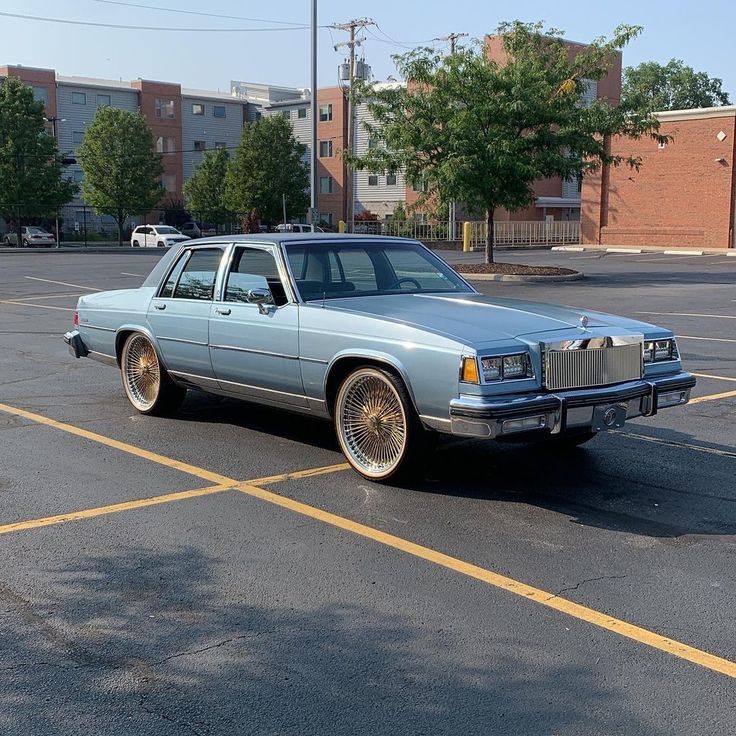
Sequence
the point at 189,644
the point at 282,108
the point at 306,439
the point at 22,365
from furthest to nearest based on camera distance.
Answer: the point at 282,108
the point at 22,365
the point at 306,439
the point at 189,644

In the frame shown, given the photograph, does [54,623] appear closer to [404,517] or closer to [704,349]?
[404,517]

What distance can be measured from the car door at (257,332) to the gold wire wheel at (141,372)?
1108 mm

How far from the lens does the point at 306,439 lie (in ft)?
25.9

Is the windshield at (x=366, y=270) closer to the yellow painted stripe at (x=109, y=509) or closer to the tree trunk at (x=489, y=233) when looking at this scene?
the yellow painted stripe at (x=109, y=509)

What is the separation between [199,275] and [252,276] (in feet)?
2.53

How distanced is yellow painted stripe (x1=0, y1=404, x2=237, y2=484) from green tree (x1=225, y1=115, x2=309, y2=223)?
5433 centimetres

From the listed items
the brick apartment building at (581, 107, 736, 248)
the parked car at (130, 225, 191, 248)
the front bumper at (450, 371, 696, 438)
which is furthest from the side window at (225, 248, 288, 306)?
the parked car at (130, 225, 191, 248)

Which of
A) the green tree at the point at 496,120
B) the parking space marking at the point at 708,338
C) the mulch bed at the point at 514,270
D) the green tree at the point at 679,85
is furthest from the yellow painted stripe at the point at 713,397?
the green tree at the point at 679,85

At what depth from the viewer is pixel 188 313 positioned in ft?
26.5

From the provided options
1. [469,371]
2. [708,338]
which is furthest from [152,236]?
[469,371]

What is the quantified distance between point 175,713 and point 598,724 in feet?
4.91

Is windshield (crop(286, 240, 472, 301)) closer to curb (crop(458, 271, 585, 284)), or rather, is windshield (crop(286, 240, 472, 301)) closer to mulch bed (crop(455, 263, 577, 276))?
curb (crop(458, 271, 585, 284))

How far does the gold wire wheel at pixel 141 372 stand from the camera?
8.64m

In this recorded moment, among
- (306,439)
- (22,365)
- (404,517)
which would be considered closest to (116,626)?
(404,517)
